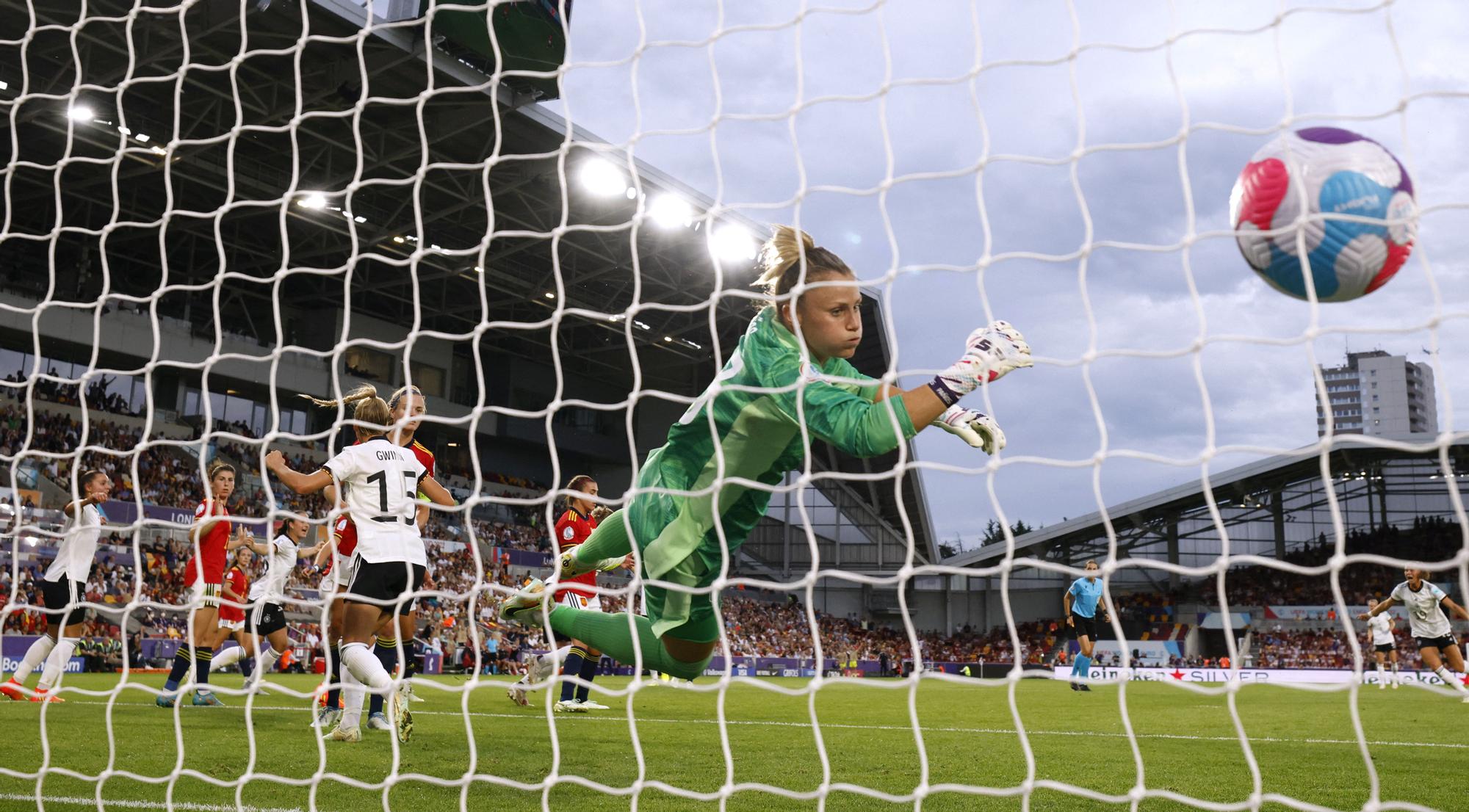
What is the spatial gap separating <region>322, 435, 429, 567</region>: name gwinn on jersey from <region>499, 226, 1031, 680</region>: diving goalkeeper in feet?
5.02

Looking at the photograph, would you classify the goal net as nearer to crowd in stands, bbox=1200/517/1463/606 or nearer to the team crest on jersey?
the team crest on jersey

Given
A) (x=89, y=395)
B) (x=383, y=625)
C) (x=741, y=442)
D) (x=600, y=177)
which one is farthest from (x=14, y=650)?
(x=741, y=442)

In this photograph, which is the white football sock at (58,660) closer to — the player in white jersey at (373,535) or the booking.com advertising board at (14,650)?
the player in white jersey at (373,535)

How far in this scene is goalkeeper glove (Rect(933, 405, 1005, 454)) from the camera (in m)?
3.70

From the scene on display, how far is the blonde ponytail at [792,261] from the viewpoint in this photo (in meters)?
4.15

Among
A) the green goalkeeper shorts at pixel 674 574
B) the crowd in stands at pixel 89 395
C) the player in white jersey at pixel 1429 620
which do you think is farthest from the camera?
the crowd in stands at pixel 89 395

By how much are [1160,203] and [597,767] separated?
3.33 m

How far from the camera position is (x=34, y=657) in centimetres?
769

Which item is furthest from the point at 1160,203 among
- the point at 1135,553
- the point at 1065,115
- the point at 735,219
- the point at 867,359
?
the point at 1135,553

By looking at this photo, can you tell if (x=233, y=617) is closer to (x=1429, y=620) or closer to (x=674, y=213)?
(x=674, y=213)

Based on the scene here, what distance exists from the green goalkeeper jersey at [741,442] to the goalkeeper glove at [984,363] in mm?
162

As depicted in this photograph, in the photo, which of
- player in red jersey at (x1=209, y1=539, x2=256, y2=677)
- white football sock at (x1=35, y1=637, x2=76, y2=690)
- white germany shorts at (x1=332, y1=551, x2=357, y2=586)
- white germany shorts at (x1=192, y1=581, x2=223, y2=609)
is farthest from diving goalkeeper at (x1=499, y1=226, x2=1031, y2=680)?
player in red jersey at (x1=209, y1=539, x2=256, y2=677)

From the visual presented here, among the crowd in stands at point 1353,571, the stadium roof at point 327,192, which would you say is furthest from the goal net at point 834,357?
the crowd in stands at point 1353,571

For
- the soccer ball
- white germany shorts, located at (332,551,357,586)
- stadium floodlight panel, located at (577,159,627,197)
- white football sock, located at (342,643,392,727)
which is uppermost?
stadium floodlight panel, located at (577,159,627,197)
